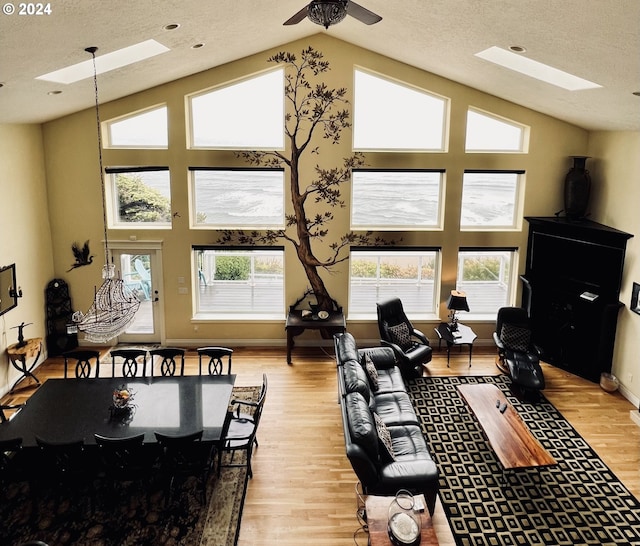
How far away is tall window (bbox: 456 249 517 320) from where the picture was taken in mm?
9266

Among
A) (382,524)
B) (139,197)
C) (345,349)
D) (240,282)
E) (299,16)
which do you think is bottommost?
(382,524)

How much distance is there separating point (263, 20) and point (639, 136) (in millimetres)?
5228

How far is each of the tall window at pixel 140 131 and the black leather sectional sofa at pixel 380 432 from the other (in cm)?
442

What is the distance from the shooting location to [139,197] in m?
8.93

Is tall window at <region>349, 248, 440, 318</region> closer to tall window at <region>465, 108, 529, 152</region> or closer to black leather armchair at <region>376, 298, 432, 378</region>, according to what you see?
black leather armchair at <region>376, 298, 432, 378</region>

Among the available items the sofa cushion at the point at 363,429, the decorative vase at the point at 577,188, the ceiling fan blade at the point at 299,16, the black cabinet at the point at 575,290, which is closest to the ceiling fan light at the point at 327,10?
the ceiling fan blade at the point at 299,16

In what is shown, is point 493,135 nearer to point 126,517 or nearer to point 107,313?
point 107,313

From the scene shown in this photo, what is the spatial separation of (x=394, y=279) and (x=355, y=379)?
136 inches

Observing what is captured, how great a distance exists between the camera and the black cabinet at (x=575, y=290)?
25.6 feet

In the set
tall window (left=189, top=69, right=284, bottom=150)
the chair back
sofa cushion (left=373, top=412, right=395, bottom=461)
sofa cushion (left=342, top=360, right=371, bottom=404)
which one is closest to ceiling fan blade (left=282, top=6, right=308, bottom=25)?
sofa cushion (left=342, top=360, right=371, bottom=404)

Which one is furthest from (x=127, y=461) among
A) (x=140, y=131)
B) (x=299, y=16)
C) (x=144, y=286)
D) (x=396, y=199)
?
(x=396, y=199)

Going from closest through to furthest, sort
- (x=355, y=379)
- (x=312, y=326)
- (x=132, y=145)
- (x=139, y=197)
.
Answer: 1. (x=355, y=379)
2. (x=312, y=326)
3. (x=132, y=145)
4. (x=139, y=197)

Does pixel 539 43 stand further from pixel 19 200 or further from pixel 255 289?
pixel 19 200

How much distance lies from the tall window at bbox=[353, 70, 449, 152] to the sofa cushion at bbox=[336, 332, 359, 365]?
3.31 metres
